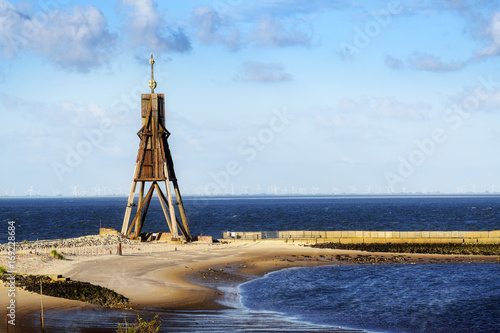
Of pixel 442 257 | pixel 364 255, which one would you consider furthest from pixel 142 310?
pixel 442 257

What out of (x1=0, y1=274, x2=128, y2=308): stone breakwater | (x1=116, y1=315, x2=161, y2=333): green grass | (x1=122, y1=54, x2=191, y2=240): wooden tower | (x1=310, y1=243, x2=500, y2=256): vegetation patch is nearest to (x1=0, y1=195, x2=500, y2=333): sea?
(x1=116, y1=315, x2=161, y2=333): green grass

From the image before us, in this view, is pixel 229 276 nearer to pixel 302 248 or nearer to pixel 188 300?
pixel 188 300

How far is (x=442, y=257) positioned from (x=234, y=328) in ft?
125

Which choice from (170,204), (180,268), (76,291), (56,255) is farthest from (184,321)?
(170,204)

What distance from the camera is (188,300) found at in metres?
33.0

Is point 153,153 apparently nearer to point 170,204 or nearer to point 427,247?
point 170,204

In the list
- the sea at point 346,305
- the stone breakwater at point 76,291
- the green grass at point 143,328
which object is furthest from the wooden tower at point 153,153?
the green grass at point 143,328

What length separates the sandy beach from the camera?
31.4 metres

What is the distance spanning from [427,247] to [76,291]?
143ft

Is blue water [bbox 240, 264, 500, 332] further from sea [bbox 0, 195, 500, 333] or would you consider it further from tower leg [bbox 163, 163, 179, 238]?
tower leg [bbox 163, 163, 179, 238]

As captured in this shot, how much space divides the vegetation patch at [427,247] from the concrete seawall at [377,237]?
2.73m

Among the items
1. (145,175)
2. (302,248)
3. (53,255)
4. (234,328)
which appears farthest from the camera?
(302,248)

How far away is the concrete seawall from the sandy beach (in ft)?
14.2

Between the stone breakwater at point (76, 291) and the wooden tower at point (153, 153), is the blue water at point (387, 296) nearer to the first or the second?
the stone breakwater at point (76, 291)
